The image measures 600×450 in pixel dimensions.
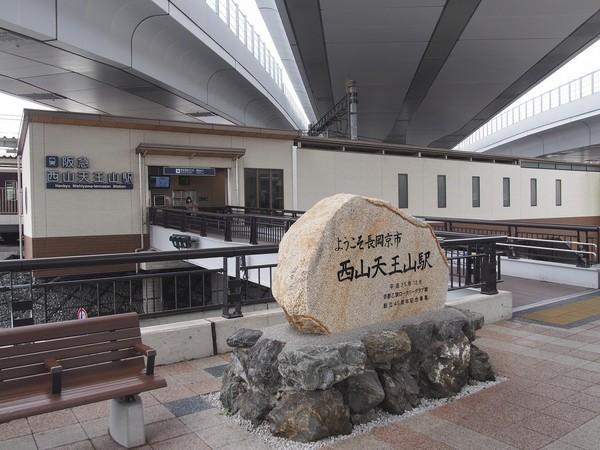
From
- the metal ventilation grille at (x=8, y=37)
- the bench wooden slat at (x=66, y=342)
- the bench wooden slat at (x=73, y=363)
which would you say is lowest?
the bench wooden slat at (x=73, y=363)

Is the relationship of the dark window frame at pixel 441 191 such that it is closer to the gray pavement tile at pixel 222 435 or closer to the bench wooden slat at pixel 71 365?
the gray pavement tile at pixel 222 435

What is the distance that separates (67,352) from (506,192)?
103 feet

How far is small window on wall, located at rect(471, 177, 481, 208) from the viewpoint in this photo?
29.3 metres

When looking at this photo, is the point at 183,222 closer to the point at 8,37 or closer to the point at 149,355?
the point at 8,37

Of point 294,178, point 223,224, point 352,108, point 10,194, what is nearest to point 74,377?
point 223,224

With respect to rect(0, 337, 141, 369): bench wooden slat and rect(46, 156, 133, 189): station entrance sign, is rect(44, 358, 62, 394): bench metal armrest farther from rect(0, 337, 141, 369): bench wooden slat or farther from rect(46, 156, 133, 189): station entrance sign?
rect(46, 156, 133, 189): station entrance sign

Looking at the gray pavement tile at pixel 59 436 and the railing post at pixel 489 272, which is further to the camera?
the railing post at pixel 489 272

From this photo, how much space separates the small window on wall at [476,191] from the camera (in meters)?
29.3

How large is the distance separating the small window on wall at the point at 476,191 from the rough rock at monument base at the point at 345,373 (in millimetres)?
25781

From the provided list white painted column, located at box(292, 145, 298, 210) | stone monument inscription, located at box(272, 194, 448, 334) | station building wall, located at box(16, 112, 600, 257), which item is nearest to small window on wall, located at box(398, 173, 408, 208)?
station building wall, located at box(16, 112, 600, 257)

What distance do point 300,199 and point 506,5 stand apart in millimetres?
12118

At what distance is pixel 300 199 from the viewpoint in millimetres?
22344

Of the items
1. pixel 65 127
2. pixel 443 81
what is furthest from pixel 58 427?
pixel 443 81

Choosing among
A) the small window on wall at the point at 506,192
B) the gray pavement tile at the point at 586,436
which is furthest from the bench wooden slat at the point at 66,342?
the small window on wall at the point at 506,192
